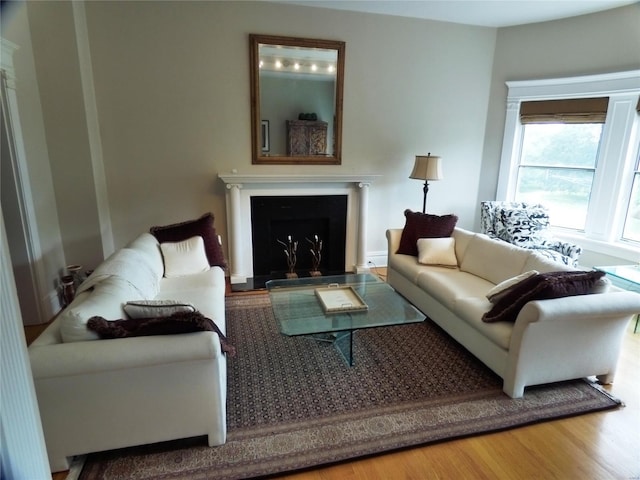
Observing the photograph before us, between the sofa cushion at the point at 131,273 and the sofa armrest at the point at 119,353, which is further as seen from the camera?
the sofa cushion at the point at 131,273

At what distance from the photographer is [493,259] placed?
324 centimetres

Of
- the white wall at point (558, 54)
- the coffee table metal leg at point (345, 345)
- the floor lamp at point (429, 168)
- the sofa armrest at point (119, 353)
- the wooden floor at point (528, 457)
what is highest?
the white wall at point (558, 54)

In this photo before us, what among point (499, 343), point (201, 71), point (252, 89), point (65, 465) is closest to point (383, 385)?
point (499, 343)

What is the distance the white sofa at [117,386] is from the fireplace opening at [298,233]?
7.73 feet

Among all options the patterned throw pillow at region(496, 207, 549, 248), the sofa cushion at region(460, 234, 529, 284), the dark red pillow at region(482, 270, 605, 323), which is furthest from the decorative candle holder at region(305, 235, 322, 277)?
the dark red pillow at region(482, 270, 605, 323)

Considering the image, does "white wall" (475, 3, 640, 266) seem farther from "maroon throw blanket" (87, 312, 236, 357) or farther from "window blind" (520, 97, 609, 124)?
"maroon throw blanket" (87, 312, 236, 357)

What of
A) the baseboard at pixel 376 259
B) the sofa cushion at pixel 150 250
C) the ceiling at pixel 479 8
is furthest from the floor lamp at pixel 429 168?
the sofa cushion at pixel 150 250

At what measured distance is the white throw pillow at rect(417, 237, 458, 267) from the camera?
11.6 ft

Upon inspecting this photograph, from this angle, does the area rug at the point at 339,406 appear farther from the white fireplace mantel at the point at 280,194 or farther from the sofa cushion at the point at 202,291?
the white fireplace mantel at the point at 280,194

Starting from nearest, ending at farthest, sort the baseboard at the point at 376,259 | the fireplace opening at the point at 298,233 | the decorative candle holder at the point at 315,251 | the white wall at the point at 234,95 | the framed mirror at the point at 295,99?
1. the white wall at the point at 234,95
2. the framed mirror at the point at 295,99
3. the fireplace opening at the point at 298,233
4. the decorative candle holder at the point at 315,251
5. the baseboard at the point at 376,259

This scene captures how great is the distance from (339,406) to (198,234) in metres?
2.02

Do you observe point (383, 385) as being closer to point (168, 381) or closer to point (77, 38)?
point (168, 381)

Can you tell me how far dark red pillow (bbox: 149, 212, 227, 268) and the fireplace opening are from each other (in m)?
0.83

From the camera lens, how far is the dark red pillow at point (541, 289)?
222 cm
